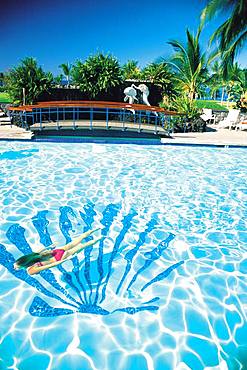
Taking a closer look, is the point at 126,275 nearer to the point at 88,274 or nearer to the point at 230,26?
the point at 88,274

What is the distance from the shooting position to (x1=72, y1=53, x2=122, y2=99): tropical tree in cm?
1521

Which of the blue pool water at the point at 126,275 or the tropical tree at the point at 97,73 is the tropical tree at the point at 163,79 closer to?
the tropical tree at the point at 97,73

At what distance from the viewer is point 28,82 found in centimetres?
1455

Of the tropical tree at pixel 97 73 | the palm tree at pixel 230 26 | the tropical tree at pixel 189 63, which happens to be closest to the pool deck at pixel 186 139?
the tropical tree at pixel 97 73

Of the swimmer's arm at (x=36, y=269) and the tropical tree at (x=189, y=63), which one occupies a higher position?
the tropical tree at (x=189, y=63)

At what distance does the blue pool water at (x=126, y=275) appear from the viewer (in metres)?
2.88

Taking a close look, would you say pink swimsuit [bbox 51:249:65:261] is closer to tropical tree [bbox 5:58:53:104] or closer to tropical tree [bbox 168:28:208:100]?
tropical tree [bbox 5:58:53:104]

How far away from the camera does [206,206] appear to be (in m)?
6.37

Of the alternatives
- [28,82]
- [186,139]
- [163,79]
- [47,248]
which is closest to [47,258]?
[47,248]

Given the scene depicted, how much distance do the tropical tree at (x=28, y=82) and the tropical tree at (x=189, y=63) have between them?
30.4ft

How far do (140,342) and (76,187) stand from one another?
15.3 ft

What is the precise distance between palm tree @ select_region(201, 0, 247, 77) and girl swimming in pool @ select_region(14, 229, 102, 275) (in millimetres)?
14674

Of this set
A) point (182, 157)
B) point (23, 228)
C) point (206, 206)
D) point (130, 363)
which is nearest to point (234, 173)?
point (182, 157)

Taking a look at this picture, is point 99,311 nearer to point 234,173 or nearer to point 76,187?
point 76,187
